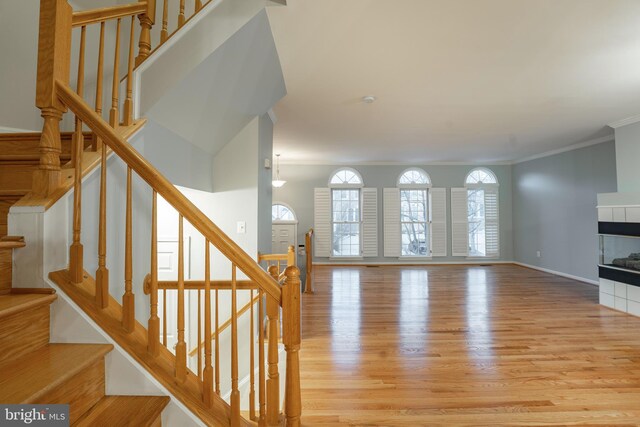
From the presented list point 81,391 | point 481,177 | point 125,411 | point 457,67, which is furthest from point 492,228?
point 81,391

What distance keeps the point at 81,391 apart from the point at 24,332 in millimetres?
316

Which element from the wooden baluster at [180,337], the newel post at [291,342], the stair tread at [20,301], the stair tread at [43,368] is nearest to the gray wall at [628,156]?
the newel post at [291,342]

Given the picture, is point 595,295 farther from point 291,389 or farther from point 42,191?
point 42,191

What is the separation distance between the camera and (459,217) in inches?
328


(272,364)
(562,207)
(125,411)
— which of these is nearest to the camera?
(125,411)

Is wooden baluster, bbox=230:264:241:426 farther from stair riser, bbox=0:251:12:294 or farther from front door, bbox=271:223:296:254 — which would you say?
front door, bbox=271:223:296:254

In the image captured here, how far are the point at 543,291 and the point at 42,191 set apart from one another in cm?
664

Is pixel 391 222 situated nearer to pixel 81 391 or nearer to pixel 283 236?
pixel 283 236

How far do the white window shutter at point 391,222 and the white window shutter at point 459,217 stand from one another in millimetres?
1453

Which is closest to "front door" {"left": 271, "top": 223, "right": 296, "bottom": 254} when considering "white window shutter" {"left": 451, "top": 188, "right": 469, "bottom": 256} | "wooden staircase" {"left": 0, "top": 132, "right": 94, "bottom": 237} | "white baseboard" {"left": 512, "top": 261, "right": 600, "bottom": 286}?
"white window shutter" {"left": 451, "top": 188, "right": 469, "bottom": 256}

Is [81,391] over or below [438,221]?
below

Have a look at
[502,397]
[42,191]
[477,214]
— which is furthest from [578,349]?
[477,214]

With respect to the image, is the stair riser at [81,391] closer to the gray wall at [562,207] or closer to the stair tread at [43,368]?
the stair tread at [43,368]

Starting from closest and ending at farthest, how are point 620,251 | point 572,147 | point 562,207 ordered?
point 620,251 → point 572,147 → point 562,207
